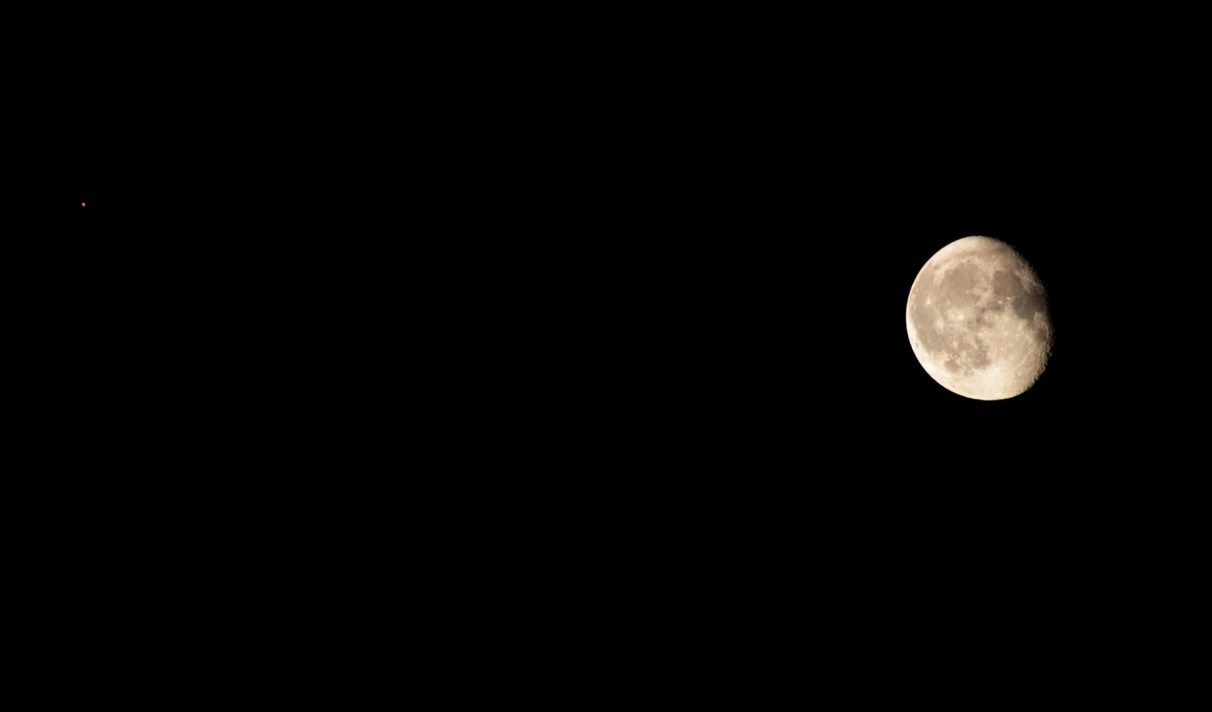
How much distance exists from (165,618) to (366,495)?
1427 mm

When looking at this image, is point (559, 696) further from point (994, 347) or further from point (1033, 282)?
point (1033, 282)

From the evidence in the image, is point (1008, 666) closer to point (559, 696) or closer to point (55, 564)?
point (559, 696)

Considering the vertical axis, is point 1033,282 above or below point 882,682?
above

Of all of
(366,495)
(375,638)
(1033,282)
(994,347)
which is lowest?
(375,638)

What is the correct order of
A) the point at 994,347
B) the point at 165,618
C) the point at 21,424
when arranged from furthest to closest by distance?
the point at 165,618 → the point at 21,424 → the point at 994,347

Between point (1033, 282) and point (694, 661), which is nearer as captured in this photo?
point (1033, 282)

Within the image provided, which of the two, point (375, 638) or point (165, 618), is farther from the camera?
point (375, 638)

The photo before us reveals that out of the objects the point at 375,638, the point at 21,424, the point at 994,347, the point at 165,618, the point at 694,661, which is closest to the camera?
the point at 994,347

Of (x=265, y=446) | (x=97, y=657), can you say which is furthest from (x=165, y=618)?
(x=265, y=446)

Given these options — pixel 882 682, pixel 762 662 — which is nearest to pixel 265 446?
pixel 762 662

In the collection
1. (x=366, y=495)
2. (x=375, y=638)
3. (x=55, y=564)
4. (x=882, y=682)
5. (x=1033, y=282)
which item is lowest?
(x=882, y=682)

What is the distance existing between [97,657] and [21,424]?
1532mm

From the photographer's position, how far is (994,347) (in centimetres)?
322

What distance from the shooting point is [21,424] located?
3951 mm
